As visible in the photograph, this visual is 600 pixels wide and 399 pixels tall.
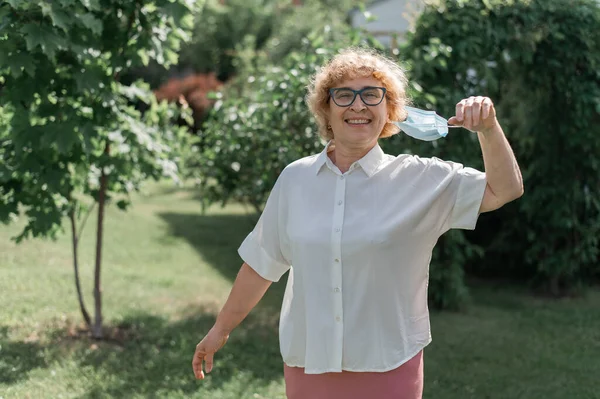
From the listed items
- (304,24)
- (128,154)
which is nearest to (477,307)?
(128,154)

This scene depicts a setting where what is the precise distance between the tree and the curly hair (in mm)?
1880

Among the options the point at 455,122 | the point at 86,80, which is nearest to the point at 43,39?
the point at 86,80

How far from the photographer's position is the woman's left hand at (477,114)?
6.78ft

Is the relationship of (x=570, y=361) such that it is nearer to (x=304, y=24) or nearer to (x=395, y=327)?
(x=395, y=327)

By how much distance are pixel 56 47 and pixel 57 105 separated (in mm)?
858

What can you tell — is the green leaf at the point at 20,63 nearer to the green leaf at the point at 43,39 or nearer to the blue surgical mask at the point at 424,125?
the green leaf at the point at 43,39

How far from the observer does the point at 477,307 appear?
22.3ft

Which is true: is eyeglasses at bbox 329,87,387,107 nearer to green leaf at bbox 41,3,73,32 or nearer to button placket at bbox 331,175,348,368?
button placket at bbox 331,175,348,368

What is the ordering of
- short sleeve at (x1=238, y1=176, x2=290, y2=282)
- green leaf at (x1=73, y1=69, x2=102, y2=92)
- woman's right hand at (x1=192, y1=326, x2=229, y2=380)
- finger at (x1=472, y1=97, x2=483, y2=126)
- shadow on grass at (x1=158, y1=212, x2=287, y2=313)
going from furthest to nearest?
1. shadow on grass at (x1=158, y1=212, x2=287, y2=313)
2. green leaf at (x1=73, y1=69, x2=102, y2=92)
3. woman's right hand at (x1=192, y1=326, x2=229, y2=380)
4. short sleeve at (x1=238, y1=176, x2=290, y2=282)
5. finger at (x1=472, y1=97, x2=483, y2=126)

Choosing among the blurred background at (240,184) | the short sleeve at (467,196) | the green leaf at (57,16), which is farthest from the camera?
the blurred background at (240,184)

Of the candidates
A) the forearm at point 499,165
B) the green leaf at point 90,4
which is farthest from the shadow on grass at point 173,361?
the forearm at point 499,165

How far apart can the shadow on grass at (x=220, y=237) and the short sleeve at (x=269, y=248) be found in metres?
4.15

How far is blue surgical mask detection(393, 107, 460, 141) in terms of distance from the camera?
2330 mm

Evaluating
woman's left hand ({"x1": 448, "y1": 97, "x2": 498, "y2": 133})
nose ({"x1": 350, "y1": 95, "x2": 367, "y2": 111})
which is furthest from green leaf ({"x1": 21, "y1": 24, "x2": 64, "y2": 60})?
woman's left hand ({"x1": 448, "y1": 97, "x2": 498, "y2": 133})
